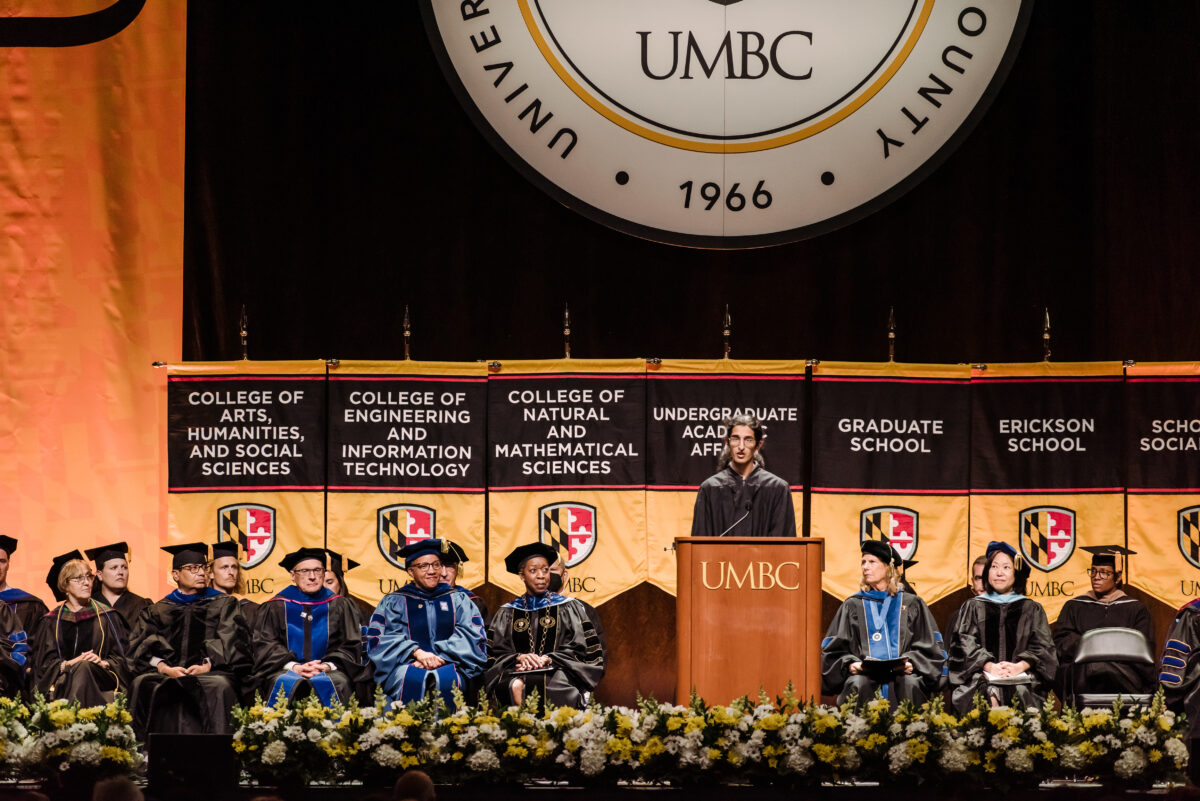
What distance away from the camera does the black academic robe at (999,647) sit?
28.3 ft

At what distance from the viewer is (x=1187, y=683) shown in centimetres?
882

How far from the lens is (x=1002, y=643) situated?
8.81 meters

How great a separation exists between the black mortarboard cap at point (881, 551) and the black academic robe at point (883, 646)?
204 mm

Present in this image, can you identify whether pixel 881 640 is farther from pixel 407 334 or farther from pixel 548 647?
pixel 407 334

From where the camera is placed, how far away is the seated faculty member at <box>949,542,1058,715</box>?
860 cm

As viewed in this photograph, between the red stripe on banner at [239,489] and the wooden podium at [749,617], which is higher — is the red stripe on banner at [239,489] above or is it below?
above

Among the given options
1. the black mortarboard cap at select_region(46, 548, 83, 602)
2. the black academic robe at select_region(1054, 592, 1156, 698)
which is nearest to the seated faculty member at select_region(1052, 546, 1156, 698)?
the black academic robe at select_region(1054, 592, 1156, 698)

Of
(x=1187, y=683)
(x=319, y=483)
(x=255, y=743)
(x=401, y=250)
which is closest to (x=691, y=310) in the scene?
(x=401, y=250)

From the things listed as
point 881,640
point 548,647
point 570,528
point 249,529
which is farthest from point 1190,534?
point 249,529

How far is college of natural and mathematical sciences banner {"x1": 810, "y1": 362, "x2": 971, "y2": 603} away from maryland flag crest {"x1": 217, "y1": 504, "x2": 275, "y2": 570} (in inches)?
139

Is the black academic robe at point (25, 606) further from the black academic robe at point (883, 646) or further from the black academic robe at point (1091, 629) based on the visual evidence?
the black academic robe at point (1091, 629)

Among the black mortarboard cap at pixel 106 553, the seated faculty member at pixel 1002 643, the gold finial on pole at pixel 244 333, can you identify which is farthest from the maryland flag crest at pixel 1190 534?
the black mortarboard cap at pixel 106 553

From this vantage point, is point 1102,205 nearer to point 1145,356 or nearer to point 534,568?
point 1145,356

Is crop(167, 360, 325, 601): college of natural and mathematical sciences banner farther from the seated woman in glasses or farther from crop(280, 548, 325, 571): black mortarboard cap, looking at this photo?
the seated woman in glasses
